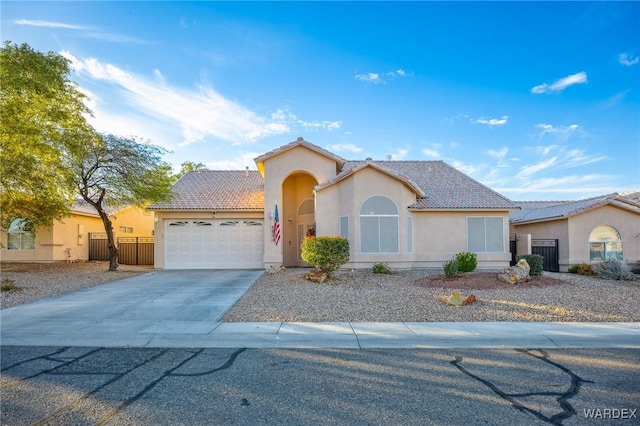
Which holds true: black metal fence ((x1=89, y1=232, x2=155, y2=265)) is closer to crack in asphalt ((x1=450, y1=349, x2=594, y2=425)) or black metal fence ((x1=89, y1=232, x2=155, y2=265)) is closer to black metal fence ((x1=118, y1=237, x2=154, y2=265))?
black metal fence ((x1=118, y1=237, x2=154, y2=265))

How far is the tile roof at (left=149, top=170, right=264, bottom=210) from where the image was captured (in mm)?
18766

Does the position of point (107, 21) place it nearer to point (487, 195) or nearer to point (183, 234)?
point (183, 234)

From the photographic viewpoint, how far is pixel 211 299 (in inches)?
434

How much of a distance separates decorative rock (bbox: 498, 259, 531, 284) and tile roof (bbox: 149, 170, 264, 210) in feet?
37.0

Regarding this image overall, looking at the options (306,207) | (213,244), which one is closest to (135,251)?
(213,244)

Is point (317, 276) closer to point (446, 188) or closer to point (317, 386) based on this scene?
point (317, 386)

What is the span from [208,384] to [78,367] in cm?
231

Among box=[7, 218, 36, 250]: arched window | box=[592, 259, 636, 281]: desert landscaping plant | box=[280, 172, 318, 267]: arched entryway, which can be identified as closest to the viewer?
box=[592, 259, 636, 281]: desert landscaping plant

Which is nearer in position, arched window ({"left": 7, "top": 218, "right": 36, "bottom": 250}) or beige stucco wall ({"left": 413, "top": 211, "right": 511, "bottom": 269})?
beige stucco wall ({"left": 413, "top": 211, "right": 511, "bottom": 269})

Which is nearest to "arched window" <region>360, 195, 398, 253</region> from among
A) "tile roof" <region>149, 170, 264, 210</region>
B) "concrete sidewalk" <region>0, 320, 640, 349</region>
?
"tile roof" <region>149, 170, 264, 210</region>

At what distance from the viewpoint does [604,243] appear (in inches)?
681

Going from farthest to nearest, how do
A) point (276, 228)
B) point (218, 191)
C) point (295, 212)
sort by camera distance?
point (218, 191) < point (295, 212) < point (276, 228)

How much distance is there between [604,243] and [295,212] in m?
14.9

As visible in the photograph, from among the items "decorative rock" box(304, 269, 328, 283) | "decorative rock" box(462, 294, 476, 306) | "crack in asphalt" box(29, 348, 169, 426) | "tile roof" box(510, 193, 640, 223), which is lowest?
"crack in asphalt" box(29, 348, 169, 426)
